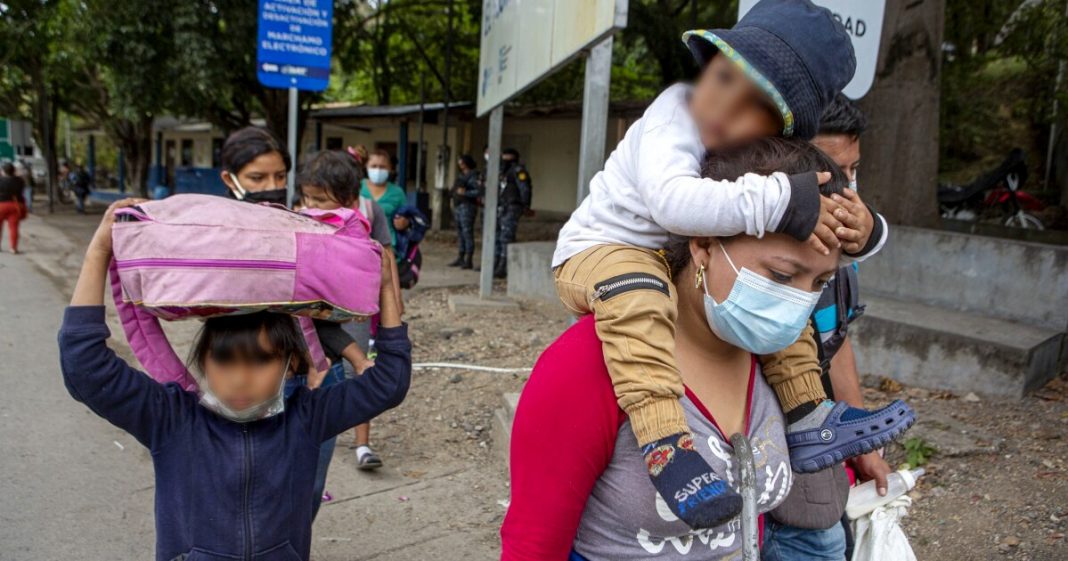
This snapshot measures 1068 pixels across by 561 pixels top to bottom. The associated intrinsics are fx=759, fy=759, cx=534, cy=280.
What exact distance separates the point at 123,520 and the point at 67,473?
716mm

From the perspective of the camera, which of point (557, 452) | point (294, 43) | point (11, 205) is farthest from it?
point (11, 205)

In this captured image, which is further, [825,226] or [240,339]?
[240,339]

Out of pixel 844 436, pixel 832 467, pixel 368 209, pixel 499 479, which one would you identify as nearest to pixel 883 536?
pixel 832 467

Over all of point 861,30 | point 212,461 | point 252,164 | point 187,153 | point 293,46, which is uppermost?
point 293,46

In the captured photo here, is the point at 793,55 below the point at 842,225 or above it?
above

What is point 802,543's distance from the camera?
1.87 m

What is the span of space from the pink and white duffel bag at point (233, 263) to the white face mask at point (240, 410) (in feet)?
0.74

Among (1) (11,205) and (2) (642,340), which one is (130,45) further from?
(2) (642,340)

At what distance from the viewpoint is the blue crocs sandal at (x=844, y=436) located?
1.46 metres

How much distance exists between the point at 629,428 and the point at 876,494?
94 cm

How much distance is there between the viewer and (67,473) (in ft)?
13.1

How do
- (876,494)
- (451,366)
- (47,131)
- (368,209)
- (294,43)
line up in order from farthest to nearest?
(47,131) < (294,43) < (451,366) < (368,209) < (876,494)

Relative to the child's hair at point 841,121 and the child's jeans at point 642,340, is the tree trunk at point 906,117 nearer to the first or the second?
the child's hair at point 841,121

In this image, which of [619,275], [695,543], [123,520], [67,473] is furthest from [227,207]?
[67,473]
